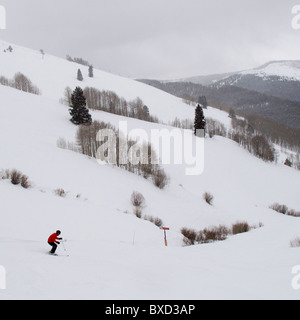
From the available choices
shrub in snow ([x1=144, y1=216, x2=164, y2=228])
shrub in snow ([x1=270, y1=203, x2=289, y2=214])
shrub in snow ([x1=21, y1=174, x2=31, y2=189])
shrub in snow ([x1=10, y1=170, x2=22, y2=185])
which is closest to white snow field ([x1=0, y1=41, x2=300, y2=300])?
shrub in snow ([x1=21, y1=174, x2=31, y2=189])

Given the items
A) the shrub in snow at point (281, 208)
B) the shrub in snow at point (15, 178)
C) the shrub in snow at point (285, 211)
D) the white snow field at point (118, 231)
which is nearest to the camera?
the white snow field at point (118, 231)

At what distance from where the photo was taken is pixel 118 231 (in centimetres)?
1380

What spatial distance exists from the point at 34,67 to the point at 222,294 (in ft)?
359

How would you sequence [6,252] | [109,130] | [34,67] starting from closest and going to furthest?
[6,252]
[109,130]
[34,67]

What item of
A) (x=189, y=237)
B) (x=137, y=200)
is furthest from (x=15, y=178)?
(x=189, y=237)

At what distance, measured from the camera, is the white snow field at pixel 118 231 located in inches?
256

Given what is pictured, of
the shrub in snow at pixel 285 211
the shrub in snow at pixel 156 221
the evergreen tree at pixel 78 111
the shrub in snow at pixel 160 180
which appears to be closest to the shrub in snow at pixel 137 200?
the shrub in snow at pixel 156 221

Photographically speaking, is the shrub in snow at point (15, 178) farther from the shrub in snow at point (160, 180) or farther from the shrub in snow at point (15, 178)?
the shrub in snow at point (160, 180)

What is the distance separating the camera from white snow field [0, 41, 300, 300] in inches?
256

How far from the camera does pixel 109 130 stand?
33594 millimetres
